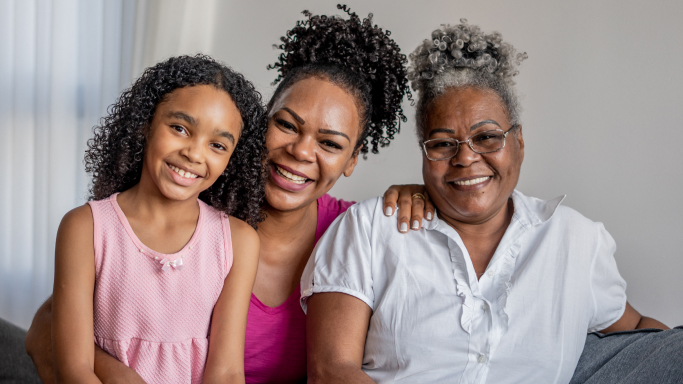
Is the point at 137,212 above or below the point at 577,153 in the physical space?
below

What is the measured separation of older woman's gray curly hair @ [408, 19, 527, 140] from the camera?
1.76m

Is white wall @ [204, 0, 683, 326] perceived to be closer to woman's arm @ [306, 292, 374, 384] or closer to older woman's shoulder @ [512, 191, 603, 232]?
older woman's shoulder @ [512, 191, 603, 232]

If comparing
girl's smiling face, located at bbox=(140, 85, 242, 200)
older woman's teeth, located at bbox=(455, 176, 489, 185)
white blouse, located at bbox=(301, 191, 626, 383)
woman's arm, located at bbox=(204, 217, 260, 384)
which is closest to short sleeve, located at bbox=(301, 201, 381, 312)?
white blouse, located at bbox=(301, 191, 626, 383)

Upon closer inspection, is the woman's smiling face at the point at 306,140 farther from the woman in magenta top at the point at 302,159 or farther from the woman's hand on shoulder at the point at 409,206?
the woman's hand on shoulder at the point at 409,206

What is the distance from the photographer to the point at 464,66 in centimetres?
178

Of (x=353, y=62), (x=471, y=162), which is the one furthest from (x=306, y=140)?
(x=471, y=162)

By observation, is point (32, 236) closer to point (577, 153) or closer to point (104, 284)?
point (104, 284)

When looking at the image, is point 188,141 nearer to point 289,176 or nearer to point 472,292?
point 289,176

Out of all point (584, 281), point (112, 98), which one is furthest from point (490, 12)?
point (112, 98)

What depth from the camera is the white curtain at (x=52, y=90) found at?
304cm

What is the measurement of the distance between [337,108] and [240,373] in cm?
88

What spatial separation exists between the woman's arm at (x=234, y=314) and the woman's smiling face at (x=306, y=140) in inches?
8.7

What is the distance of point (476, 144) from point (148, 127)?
99 cm

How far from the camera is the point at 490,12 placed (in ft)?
7.93
